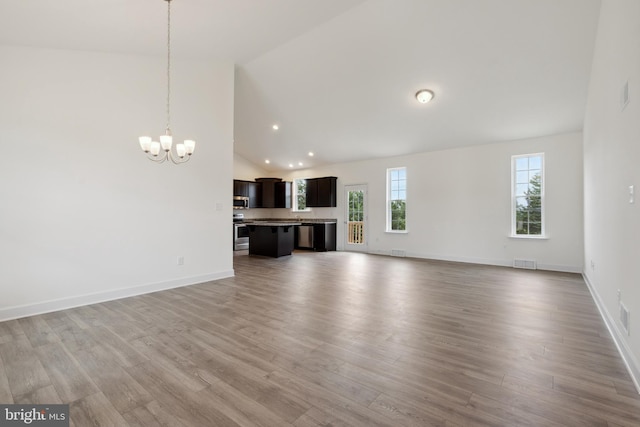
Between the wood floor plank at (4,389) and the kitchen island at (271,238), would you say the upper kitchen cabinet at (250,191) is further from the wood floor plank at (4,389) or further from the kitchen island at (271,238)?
the wood floor plank at (4,389)

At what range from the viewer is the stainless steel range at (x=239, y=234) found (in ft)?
30.6

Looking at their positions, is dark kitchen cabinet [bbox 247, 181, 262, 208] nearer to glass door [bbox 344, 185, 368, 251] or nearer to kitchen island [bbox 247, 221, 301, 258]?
kitchen island [bbox 247, 221, 301, 258]

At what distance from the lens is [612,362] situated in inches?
88.8

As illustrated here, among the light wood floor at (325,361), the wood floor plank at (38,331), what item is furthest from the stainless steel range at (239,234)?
the wood floor plank at (38,331)

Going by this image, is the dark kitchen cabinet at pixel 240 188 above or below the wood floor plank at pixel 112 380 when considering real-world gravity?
above

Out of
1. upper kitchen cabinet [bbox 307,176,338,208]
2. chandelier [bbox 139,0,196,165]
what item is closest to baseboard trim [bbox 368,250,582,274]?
upper kitchen cabinet [bbox 307,176,338,208]

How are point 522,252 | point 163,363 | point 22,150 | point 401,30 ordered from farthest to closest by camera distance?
1. point 522,252
2. point 401,30
3. point 22,150
4. point 163,363

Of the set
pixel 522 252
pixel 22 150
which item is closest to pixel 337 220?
pixel 522 252

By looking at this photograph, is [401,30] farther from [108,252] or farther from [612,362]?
[108,252]

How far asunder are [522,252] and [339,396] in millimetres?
5906

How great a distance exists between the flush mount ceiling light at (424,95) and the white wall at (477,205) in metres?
2.17

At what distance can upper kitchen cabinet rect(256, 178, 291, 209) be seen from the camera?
1034cm

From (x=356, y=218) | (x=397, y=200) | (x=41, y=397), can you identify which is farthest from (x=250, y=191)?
(x=41, y=397)

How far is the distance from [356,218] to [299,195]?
2471mm
